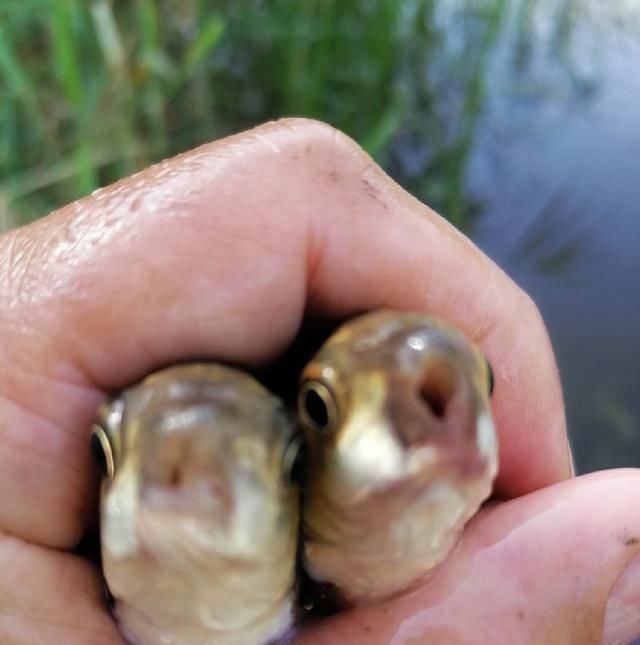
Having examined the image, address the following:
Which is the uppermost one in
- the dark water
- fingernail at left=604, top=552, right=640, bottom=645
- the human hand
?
the human hand

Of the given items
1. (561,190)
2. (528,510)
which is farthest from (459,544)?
(561,190)

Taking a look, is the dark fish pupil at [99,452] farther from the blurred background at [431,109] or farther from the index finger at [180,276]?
the blurred background at [431,109]

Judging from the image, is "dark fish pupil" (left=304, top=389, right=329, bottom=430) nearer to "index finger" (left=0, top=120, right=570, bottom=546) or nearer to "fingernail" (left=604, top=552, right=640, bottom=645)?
"index finger" (left=0, top=120, right=570, bottom=546)

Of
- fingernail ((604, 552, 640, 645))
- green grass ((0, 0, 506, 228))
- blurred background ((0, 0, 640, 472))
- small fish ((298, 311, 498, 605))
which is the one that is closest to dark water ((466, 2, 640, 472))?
blurred background ((0, 0, 640, 472))

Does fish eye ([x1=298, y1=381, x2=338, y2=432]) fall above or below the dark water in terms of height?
above

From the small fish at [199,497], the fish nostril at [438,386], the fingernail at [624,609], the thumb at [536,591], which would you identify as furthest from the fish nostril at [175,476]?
the fingernail at [624,609]

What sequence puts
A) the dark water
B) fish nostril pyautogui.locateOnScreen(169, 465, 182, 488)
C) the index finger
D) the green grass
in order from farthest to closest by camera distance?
the dark water
the green grass
the index finger
fish nostril pyautogui.locateOnScreen(169, 465, 182, 488)

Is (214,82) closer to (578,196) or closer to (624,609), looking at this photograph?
(578,196)
